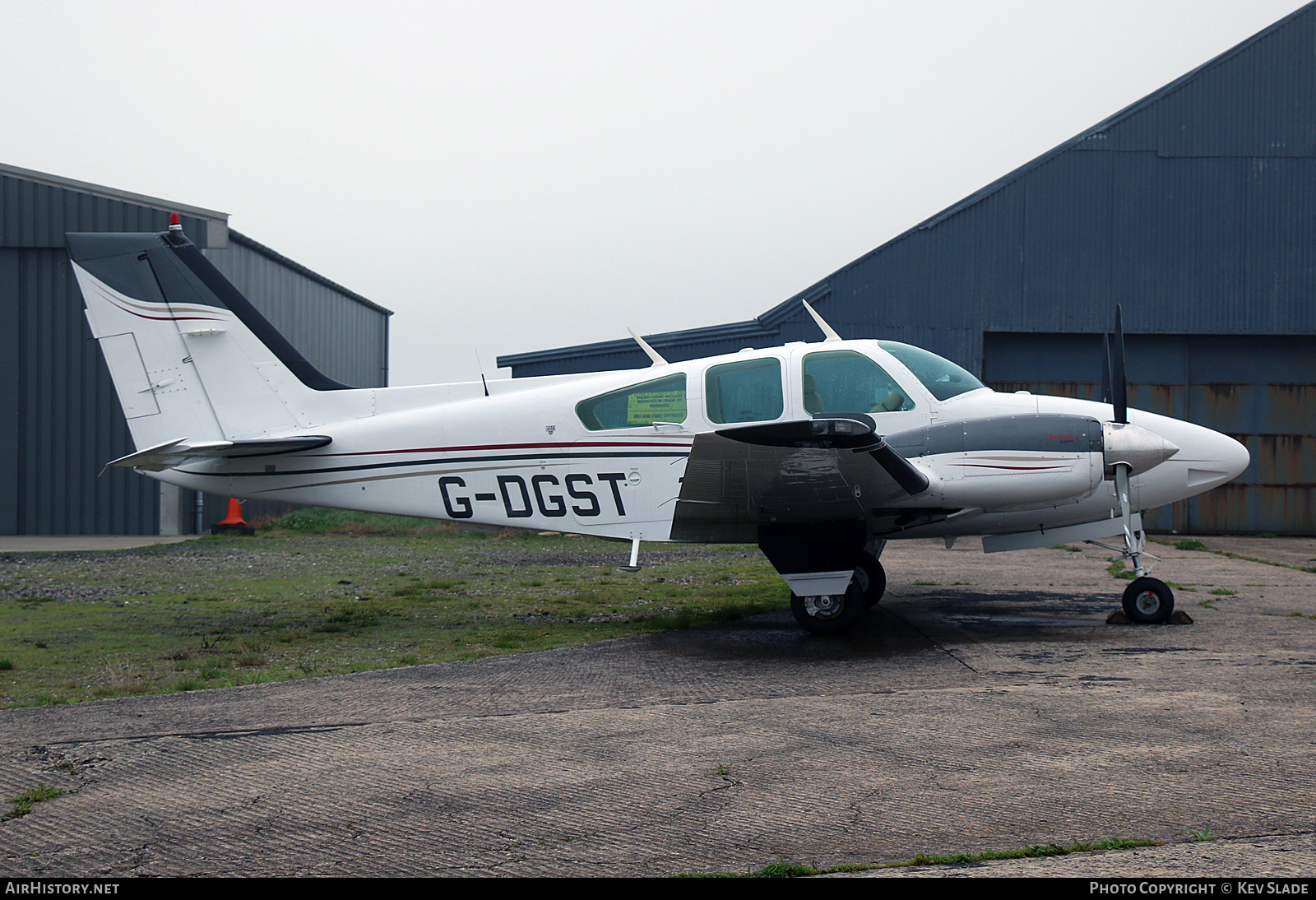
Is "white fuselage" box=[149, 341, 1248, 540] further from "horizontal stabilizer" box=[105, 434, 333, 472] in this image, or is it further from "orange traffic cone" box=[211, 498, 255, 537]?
"orange traffic cone" box=[211, 498, 255, 537]

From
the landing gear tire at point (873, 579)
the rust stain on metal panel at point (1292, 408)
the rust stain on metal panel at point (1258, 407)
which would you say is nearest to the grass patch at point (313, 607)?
the landing gear tire at point (873, 579)

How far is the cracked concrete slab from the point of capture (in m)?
2.89

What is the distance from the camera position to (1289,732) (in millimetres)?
3998

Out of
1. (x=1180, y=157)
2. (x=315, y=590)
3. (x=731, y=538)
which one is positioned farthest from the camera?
(x=1180, y=157)

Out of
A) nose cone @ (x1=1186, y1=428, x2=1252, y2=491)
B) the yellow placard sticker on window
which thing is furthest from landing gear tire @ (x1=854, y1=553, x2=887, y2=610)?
nose cone @ (x1=1186, y1=428, x2=1252, y2=491)

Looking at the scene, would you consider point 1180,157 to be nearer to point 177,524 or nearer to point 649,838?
point 649,838

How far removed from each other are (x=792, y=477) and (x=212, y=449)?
497 centimetres

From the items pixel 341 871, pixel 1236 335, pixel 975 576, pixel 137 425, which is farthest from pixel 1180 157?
pixel 341 871

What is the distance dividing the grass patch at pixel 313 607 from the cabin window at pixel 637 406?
177cm

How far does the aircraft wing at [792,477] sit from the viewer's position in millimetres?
5812

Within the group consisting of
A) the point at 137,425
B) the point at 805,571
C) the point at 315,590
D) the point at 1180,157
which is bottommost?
the point at 315,590

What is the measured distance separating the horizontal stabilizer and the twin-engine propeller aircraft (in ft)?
0.07

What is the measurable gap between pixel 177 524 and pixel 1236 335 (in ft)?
69.3

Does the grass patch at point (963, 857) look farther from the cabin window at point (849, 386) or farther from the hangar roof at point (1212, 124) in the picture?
the hangar roof at point (1212, 124)
